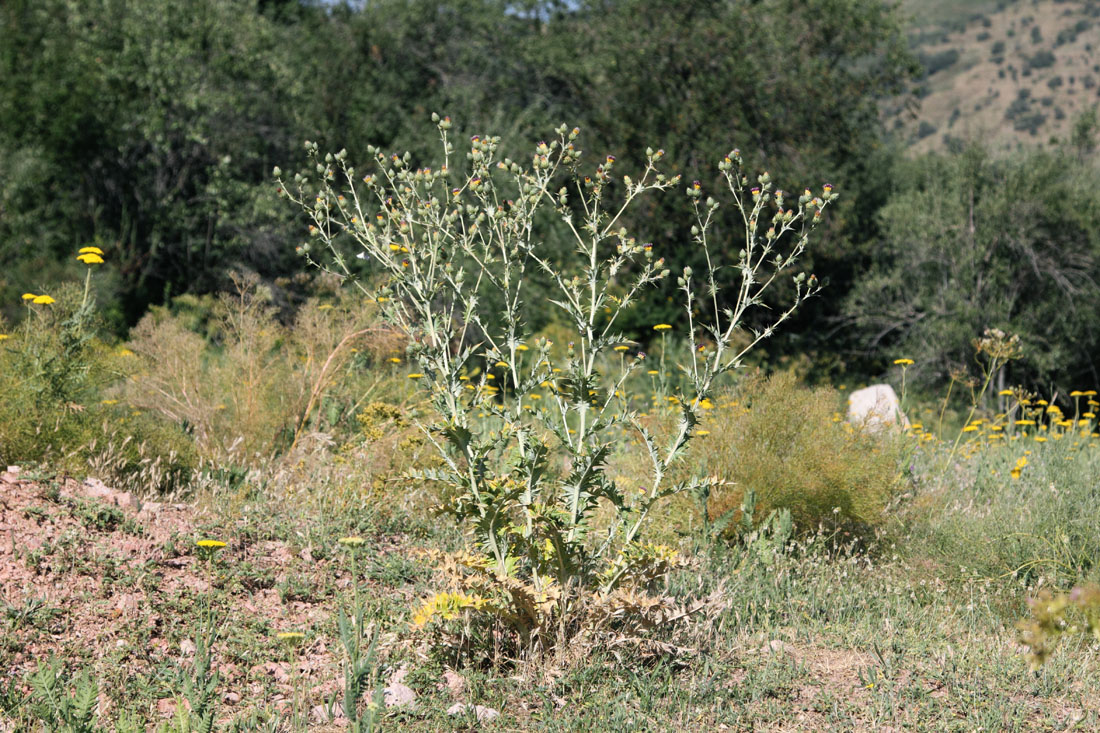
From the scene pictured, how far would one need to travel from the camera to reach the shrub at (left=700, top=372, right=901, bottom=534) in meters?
4.72

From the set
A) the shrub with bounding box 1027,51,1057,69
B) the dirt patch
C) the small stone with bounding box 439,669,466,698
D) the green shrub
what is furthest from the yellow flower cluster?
the shrub with bounding box 1027,51,1057,69

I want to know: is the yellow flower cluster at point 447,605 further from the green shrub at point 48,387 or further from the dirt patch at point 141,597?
the green shrub at point 48,387

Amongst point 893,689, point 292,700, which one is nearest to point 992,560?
point 893,689

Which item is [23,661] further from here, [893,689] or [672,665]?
[893,689]

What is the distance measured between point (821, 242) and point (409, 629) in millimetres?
12053

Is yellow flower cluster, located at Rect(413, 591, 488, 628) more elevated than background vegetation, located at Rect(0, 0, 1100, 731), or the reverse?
yellow flower cluster, located at Rect(413, 591, 488, 628)

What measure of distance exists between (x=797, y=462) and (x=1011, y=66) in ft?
204

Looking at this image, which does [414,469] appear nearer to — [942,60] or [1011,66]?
[1011,66]

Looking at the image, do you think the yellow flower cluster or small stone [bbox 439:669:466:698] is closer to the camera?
the yellow flower cluster

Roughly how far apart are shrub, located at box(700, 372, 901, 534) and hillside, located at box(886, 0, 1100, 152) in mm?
41290

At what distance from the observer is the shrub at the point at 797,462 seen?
4.72 m

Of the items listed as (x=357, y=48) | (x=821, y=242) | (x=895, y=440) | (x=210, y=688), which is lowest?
(x=821, y=242)

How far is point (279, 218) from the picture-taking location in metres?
13.9

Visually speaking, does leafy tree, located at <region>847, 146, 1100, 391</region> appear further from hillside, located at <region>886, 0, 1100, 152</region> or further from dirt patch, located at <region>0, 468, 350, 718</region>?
hillside, located at <region>886, 0, 1100, 152</region>
